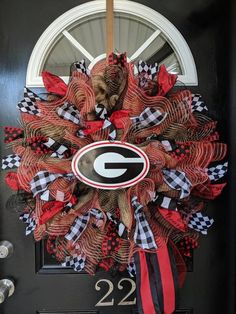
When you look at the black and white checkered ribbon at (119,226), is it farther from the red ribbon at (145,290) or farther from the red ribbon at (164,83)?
the red ribbon at (164,83)

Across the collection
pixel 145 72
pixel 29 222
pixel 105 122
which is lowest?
pixel 29 222

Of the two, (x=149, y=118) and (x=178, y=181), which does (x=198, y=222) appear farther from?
(x=149, y=118)

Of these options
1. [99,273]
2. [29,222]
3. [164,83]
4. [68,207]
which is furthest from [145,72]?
[99,273]

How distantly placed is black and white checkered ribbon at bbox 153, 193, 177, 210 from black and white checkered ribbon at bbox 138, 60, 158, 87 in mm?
271

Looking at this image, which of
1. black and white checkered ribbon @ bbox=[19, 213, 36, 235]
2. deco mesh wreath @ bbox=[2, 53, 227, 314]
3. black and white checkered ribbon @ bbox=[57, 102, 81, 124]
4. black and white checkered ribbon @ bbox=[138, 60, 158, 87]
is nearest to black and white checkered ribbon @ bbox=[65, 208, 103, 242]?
deco mesh wreath @ bbox=[2, 53, 227, 314]

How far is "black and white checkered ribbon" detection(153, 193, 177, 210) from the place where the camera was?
29.3 inches

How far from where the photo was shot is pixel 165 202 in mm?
747

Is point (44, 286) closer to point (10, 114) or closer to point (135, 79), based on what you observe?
point (10, 114)

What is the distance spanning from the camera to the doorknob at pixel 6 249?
0.99 m

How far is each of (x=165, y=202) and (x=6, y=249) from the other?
559 mm

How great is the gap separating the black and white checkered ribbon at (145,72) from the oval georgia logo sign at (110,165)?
16 cm

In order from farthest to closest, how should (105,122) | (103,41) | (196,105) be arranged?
(103,41) < (196,105) < (105,122)

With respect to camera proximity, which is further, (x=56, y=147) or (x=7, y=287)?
(x=7, y=287)

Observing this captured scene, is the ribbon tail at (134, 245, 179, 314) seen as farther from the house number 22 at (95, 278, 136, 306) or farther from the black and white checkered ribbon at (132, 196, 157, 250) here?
the house number 22 at (95, 278, 136, 306)
